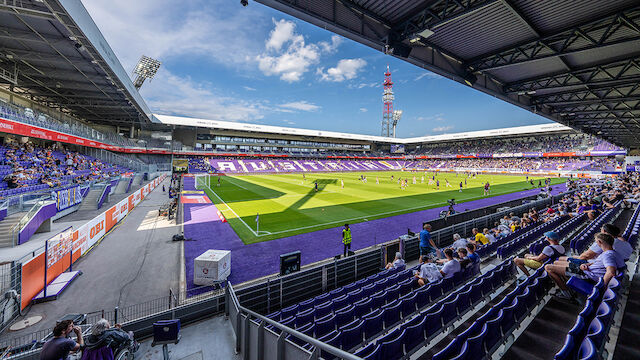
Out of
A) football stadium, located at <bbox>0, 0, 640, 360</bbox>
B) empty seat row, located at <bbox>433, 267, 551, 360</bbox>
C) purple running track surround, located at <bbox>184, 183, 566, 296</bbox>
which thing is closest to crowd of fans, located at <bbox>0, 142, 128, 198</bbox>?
football stadium, located at <bbox>0, 0, 640, 360</bbox>

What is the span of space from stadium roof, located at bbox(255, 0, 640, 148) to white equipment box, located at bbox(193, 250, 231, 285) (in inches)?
323

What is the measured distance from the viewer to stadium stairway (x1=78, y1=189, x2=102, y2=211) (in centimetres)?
1812

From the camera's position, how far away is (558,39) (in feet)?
26.9

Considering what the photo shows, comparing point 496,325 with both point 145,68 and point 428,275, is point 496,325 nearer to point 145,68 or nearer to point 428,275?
point 428,275

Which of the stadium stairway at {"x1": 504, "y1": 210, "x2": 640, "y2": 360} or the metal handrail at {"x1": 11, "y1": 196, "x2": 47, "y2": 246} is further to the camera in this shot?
the metal handrail at {"x1": 11, "y1": 196, "x2": 47, "y2": 246}

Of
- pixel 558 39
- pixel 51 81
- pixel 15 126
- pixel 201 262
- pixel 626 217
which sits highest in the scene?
pixel 51 81

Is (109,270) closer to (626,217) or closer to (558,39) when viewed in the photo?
(558,39)

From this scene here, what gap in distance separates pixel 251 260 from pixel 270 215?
26.5 ft

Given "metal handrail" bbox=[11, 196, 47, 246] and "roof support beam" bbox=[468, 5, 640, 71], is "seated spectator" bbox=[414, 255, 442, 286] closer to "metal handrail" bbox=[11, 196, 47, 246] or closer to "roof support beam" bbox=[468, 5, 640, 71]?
"roof support beam" bbox=[468, 5, 640, 71]

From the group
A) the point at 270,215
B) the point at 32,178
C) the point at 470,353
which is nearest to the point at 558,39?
the point at 470,353

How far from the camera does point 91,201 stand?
18484mm

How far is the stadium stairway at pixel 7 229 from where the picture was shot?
11.5m

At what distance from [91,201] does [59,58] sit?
491 inches

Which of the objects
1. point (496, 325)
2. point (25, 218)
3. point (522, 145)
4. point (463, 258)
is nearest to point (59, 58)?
point (25, 218)
